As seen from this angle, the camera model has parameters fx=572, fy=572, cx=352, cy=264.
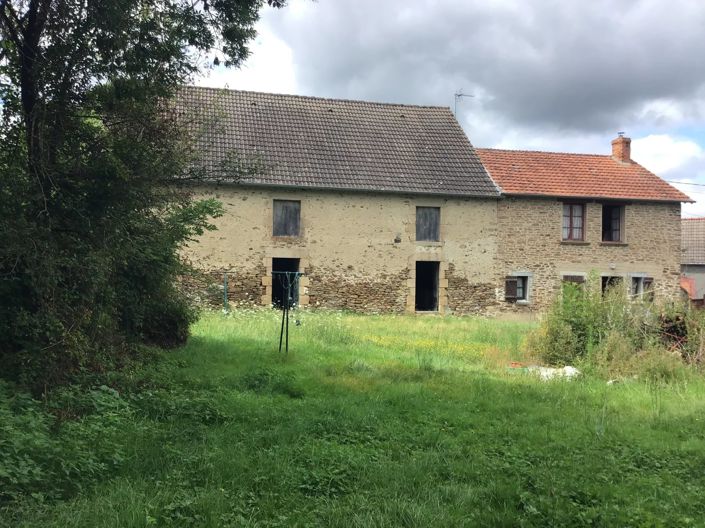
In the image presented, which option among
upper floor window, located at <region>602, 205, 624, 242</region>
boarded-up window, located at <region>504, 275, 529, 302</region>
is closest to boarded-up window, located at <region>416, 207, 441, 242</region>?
boarded-up window, located at <region>504, 275, 529, 302</region>

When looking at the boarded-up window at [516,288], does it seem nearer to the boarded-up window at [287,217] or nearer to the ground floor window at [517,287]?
the ground floor window at [517,287]

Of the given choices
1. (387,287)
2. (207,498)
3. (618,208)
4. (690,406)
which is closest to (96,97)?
(207,498)

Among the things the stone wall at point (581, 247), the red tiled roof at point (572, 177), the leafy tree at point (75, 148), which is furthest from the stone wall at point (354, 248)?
the leafy tree at point (75, 148)

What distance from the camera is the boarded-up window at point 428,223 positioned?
21.1 meters

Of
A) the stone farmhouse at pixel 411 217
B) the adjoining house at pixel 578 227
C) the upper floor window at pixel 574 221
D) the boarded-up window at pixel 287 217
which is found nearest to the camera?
the stone farmhouse at pixel 411 217

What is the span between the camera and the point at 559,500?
3.90m

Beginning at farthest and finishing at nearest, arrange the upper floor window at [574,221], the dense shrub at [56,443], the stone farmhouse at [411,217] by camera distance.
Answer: the upper floor window at [574,221] < the stone farmhouse at [411,217] < the dense shrub at [56,443]

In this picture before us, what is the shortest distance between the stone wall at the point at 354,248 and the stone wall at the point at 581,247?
80 cm

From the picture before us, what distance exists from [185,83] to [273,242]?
1314 centimetres

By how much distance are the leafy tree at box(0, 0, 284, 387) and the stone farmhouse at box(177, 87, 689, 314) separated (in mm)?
12728

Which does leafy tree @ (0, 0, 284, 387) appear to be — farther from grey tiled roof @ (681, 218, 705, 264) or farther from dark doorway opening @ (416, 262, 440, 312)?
grey tiled roof @ (681, 218, 705, 264)

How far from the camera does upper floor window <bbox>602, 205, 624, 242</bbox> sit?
22.7 metres

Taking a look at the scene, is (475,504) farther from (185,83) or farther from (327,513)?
(185,83)

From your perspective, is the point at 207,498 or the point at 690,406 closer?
the point at 207,498
